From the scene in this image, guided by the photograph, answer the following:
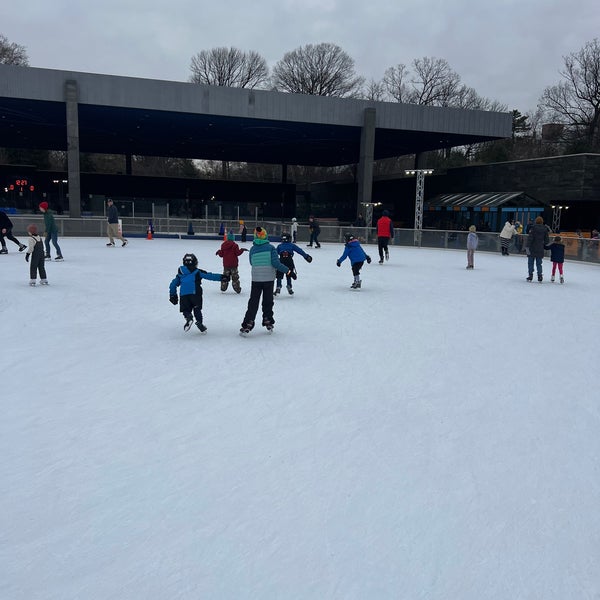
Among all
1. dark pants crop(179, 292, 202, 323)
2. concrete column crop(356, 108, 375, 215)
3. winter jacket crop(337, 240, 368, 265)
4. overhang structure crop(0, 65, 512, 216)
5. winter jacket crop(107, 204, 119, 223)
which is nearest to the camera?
dark pants crop(179, 292, 202, 323)

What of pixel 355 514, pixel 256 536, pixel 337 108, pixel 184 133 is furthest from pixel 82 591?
pixel 184 133

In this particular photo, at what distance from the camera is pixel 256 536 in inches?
114

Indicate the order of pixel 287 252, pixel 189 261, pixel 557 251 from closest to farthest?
pixel 189 261
pixel 287 252
pixel 557 251

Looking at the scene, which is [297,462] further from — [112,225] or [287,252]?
[112,225]

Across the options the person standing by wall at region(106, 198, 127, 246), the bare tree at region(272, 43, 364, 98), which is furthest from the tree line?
the person standing by wall at region(106, 198, 127, 246)

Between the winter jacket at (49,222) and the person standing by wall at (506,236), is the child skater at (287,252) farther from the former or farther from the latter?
the person standing by wall at (506,236)

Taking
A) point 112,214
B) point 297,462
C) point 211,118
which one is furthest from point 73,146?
point 297,462

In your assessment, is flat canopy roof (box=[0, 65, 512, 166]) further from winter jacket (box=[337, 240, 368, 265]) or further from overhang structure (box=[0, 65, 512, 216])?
winter jacket (box=[337, 240, 368, 265])

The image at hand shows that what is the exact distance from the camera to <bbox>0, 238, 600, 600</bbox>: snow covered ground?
2.66m

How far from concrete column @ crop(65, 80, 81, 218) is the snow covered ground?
23.4 m

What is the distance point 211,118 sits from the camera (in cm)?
3322

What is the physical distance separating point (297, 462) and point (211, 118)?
3191cm

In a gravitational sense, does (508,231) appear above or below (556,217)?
below

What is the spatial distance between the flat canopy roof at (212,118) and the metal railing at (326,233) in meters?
5.90
